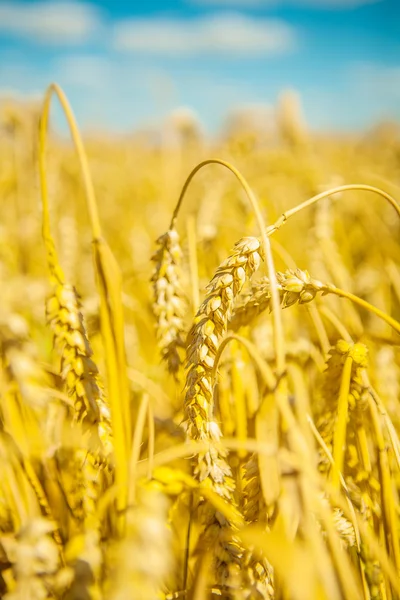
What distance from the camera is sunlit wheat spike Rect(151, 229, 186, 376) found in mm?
780

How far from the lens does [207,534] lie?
596mm

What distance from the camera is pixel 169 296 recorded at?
80 cm

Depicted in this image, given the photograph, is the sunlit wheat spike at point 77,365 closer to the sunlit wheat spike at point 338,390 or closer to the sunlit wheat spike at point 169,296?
the sunlit wheat spike at point 169,296

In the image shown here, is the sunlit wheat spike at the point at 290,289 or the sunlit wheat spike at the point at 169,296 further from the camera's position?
the sunlit wheat spike at the point at 169,296

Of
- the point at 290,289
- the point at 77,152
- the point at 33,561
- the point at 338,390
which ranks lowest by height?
the point at 33,561

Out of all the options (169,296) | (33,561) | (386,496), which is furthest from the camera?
(169,296)

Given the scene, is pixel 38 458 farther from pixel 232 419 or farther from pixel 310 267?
pixel 310 267

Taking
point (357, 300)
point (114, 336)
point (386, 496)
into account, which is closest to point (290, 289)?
point (357, 300)

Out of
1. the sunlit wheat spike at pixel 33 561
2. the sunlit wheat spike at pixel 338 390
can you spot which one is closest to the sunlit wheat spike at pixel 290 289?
the sunlit wheat spike at pixel 338 390

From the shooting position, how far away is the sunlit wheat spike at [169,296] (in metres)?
0.78

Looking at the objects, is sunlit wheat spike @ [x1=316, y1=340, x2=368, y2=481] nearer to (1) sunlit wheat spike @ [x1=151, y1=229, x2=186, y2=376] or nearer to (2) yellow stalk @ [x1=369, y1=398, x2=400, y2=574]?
(2) yellow stalk @ [x1=369, y1=398, x2=400, y2=574]

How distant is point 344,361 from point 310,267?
37.2 inches

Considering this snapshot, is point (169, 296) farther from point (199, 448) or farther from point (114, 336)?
point (199, 448)

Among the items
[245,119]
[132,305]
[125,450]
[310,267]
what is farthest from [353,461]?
[245,119]
